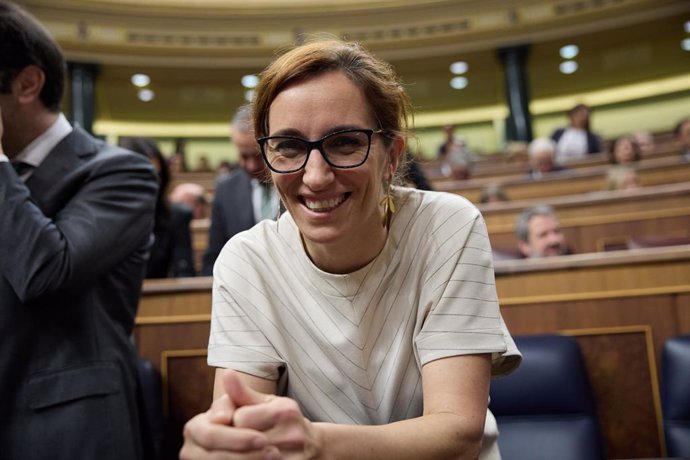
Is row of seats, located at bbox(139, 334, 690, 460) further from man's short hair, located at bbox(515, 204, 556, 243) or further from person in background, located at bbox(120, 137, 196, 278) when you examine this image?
man's short hair, located at bbox(515, 204, 556, 243)

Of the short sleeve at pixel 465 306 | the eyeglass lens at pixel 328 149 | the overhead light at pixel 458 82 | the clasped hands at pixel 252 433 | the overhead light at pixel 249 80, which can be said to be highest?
the overhead light at pixel 249 80

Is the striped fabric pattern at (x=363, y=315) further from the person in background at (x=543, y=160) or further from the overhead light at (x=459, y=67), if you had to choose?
the overhead light at (x=459, y=67)

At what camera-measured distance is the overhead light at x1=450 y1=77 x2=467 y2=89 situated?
17.5ft

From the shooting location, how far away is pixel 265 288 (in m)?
0.50

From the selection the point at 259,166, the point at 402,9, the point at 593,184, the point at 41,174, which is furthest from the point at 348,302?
the point at 402,9

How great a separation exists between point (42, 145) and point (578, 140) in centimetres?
288

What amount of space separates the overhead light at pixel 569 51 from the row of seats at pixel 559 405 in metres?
4.51

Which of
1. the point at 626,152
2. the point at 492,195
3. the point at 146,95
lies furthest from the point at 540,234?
the point at 146,95

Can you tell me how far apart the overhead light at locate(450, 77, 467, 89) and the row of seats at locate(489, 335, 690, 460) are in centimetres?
487

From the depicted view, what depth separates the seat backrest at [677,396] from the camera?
68 cm

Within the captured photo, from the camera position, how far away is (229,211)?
4.05 ft

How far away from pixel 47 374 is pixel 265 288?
0.23 m

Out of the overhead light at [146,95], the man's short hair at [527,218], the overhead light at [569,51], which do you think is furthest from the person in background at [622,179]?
the overhead light at [146,95]

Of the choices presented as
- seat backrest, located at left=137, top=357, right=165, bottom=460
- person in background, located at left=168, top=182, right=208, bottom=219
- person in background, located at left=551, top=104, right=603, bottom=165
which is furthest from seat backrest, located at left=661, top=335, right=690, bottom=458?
person in background, located at left=551, top=104, right=603, bottom=165
